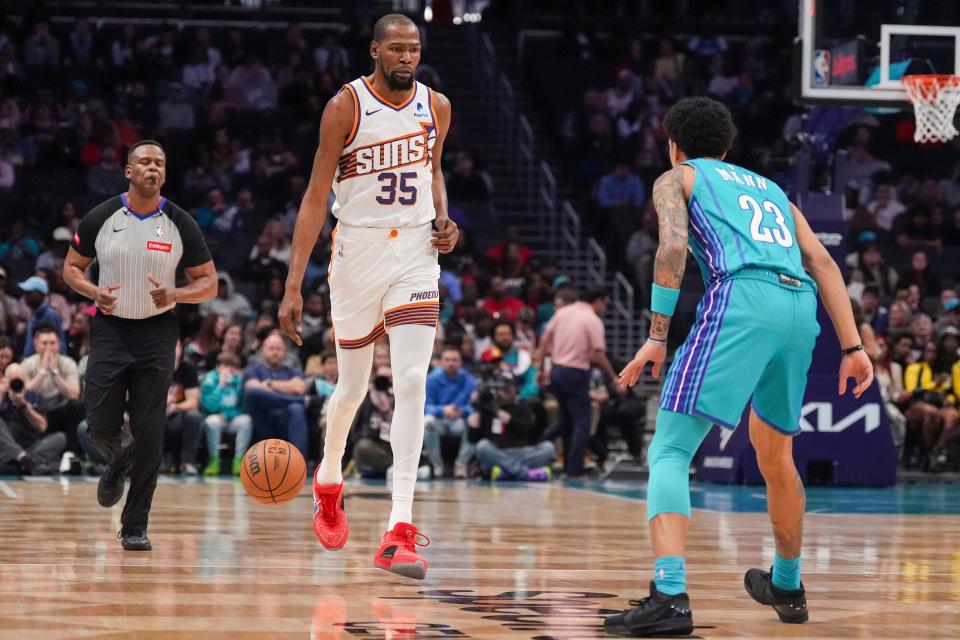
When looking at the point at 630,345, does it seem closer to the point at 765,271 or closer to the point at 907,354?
the point at 907,354

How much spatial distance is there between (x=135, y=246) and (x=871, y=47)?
8.58 m

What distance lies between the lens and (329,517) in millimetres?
7754

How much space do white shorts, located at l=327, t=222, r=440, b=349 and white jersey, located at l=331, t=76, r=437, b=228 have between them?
0.22ft

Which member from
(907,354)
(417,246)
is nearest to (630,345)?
(907,354)

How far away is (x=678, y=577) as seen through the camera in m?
5.48

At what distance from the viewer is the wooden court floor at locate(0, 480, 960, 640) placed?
220 inches

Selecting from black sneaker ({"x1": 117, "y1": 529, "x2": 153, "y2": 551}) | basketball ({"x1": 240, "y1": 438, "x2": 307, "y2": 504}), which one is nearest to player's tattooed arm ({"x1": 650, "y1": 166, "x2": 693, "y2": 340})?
basketball ({"x1": 240, "y1": 438, "x2": 307, "y2": 504})

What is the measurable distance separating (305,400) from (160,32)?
10141 millimetres

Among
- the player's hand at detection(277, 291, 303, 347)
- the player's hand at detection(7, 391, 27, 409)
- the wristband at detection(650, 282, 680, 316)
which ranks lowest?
the player's hand at detection(7, 391, 27, 409)

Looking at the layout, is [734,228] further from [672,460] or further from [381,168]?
[381,168]

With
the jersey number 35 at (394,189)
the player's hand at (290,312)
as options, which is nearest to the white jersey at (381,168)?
the jersey number 35 at (394,189)

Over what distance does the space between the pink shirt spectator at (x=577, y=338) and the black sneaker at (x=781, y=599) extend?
34.4 ft

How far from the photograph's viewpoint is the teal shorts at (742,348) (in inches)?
221

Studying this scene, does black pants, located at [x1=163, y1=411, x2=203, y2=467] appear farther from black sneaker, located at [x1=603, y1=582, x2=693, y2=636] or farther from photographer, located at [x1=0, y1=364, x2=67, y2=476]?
black sneaker, located at [x1=603, y1=582, x2=693, y2=636]
